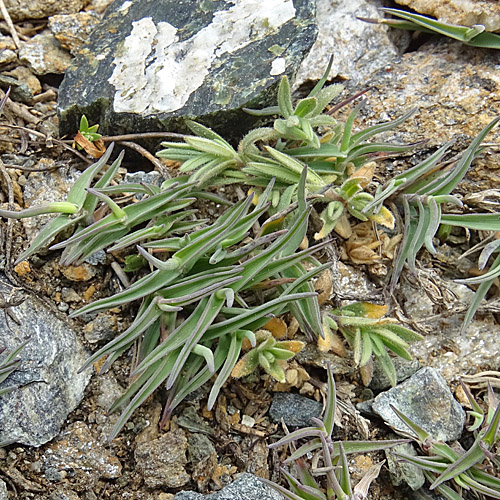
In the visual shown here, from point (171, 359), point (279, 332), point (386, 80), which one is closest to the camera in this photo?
point (171, 359)

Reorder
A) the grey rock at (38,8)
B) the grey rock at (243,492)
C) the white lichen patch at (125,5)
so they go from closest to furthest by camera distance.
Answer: the grey rock at (243,492), the white lichen patch at (125,5), the grey rock at (38,8)

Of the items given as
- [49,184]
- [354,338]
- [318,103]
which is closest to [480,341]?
[354,338]

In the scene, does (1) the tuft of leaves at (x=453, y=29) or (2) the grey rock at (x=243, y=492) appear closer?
(2) the grey rock at (x=243, y=492)

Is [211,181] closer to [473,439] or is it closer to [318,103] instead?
[318,103]

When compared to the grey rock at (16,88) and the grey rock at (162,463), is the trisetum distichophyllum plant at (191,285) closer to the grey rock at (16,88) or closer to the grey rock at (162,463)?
the grey rock at (162,463)

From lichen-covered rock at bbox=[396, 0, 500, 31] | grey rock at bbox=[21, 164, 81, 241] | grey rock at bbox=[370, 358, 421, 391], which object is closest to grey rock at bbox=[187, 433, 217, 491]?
grey rock at bbox=[370, 358, 421, 391]

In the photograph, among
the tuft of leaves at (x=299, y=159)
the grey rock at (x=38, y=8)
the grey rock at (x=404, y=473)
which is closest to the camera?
the grey rock at (x=404, y=473)

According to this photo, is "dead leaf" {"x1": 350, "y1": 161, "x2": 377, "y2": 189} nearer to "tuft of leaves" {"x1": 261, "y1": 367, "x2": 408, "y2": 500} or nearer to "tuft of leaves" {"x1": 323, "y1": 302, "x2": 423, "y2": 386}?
"tuft of leaves" {"x1": 323, "y1": 302, "x2": 423, "y2": 386}

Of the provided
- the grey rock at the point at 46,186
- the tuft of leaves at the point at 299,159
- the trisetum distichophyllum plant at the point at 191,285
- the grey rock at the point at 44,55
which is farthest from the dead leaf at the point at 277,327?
the grey rock at the point at 44,55
